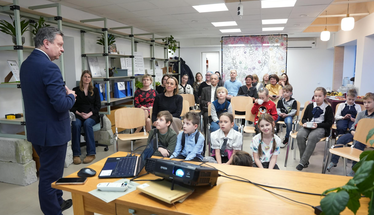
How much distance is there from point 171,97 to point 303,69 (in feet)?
26.7

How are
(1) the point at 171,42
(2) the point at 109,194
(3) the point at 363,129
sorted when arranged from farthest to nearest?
(1) the point at 171,42 < (3) the point at 363,129 < (2) the point at 109,194

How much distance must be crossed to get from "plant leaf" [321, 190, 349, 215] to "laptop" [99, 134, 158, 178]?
106 cm

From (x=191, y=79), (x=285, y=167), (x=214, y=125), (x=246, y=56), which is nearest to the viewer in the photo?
(x=285, y=167)

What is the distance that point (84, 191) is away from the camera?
1354 millimetres

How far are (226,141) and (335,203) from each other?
2.23 m

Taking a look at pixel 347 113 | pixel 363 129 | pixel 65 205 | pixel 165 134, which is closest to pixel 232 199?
pixel 165 134

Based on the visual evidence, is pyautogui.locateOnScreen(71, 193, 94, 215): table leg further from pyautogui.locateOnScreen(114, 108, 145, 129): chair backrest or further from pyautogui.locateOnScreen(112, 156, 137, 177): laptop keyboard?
pyautogui.locateOnScreen(114, 108, 145, 129): chair backrest

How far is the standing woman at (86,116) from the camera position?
12.5 feet

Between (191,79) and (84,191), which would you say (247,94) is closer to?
(191,79)

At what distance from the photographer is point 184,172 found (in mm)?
1203

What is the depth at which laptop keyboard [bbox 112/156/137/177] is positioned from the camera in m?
1.52

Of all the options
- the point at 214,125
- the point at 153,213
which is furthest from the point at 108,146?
the point at 153,213

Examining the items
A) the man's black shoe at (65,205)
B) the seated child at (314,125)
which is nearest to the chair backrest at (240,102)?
the seated child at (314,125)

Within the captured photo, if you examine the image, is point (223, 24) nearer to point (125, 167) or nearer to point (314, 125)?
point (314, 125)
